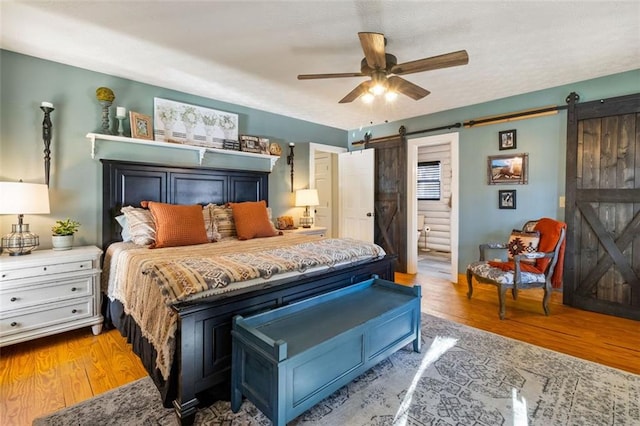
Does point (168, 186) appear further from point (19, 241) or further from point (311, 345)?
point (311, 345)

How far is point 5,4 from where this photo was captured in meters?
2.06

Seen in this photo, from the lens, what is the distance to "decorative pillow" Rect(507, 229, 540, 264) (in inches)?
135

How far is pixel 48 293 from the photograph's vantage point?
8.30ft

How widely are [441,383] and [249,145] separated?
3.54 meters

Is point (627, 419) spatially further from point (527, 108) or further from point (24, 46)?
point (24, 46)

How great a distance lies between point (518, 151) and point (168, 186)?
14.3 ft

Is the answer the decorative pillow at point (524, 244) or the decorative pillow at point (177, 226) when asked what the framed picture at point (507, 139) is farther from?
the decorative pillow at point (177, 226)

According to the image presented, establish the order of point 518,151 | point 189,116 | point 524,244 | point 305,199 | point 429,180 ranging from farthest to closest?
point 429,180
point 305,199
point 518,151
point 189,116
point 524,244

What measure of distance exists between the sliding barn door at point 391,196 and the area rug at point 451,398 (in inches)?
111

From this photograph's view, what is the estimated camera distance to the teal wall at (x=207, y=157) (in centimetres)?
278

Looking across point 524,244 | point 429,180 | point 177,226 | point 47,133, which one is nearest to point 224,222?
point 177,226

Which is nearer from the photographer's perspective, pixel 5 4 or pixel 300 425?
pixel 300 425

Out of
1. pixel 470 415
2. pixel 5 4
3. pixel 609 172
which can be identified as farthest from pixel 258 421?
pixel 609 172

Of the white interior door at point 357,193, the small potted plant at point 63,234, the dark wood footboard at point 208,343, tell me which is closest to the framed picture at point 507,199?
the white interior door at point 357,193
